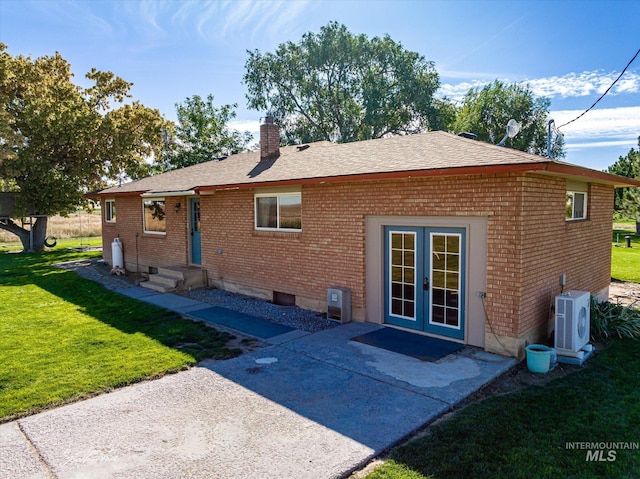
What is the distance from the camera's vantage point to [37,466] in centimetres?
396

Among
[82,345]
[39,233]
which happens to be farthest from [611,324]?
[39,233]

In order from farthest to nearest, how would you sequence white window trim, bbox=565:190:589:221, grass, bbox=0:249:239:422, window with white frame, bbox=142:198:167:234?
1. window with white frame, bbox=142:198:167:234
2. white window trim, bbox=565:190:589:221
3. grass, bbox=0:249:239:422

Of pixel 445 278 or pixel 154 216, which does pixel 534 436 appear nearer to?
pixel 445 278

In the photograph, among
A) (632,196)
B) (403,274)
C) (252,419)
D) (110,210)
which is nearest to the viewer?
(252,419)

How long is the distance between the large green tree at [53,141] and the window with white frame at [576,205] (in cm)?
2187

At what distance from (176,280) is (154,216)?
393cm

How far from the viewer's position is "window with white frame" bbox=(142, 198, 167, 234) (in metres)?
15.1

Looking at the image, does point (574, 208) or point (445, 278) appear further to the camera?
point (574, 208)

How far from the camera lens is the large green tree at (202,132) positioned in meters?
32.7

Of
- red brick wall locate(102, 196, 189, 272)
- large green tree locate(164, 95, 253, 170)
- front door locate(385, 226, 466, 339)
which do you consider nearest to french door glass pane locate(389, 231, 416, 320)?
front door locate(385, 226, 466, 339)

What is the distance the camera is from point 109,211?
61.6 ft

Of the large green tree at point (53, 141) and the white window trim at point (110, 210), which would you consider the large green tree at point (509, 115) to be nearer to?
the large green tree at point (53, 141)

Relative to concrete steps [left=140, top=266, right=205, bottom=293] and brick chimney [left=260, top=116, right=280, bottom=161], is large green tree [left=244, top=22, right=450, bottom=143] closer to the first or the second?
brick chimney [left=260, top=116, right=280, bottom=161]

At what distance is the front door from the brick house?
20mm
